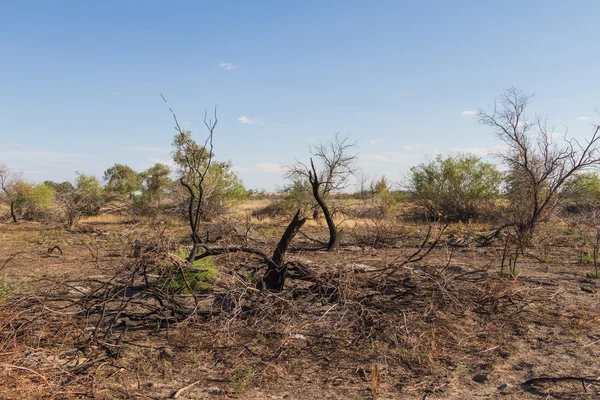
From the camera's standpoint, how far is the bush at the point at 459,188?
24141 mm

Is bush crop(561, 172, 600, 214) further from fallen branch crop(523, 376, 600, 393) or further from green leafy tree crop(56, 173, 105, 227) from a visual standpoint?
green leafy tree crop(56, 173, 105, 227)

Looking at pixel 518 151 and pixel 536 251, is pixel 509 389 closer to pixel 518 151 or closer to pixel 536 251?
pixel 536 251

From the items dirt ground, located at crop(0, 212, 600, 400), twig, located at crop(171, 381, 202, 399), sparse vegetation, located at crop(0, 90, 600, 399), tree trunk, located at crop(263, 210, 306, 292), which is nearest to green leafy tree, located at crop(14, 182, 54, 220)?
sparse vegetation, located at crop(0, 90, 600, 399)

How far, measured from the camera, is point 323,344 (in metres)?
5.17

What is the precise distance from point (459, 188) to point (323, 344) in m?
21.1

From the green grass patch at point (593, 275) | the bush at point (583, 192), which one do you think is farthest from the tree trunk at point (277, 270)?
the bush at point (583, 192)

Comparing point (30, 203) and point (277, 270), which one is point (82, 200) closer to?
point (30, 203)

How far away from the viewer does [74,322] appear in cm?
478

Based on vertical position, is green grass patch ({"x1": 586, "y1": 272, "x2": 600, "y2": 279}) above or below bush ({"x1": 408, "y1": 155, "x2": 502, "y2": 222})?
below

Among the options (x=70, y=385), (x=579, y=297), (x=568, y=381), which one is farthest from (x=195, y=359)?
(x=579, y=297)

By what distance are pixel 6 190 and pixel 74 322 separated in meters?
23.3

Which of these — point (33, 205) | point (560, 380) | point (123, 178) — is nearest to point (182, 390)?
point (560, 380)

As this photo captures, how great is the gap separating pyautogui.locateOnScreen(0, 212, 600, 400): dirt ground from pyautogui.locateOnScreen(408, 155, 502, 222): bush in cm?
1777

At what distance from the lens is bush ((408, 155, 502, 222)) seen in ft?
79.2
